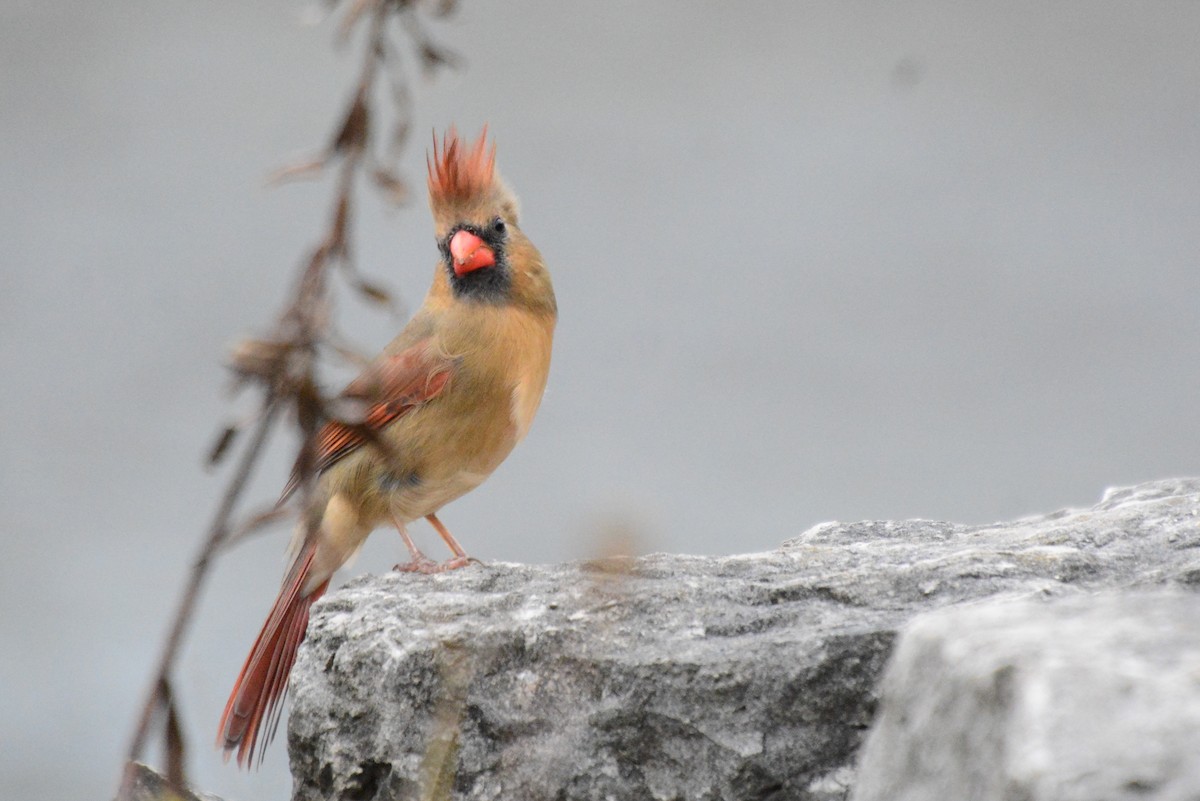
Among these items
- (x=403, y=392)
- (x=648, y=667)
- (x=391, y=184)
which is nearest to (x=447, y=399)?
(x=403, y=392)

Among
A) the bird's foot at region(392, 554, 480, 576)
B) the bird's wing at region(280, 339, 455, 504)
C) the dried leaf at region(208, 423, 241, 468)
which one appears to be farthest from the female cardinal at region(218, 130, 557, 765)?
the dried leaf at region(208, 423, 241, 468)

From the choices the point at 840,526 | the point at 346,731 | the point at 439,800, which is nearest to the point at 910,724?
the point at 439,800

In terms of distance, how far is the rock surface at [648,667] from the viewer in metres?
1.47

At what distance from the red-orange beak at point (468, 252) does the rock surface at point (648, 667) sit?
976 millimetres

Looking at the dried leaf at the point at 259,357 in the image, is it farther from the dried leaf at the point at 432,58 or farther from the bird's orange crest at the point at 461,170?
the bird's orange crest at the point at 461,170

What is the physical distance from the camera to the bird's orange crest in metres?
2.70

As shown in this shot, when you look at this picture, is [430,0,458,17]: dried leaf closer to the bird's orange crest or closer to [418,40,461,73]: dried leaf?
[418,40,461,73]: dried leaf

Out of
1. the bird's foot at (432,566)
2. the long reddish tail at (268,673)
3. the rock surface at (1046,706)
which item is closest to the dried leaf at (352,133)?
the rock surface at (1046,706)

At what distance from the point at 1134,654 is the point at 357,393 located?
1.78 ft

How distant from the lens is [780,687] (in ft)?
4.81

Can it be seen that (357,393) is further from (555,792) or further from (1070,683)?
(555,792)

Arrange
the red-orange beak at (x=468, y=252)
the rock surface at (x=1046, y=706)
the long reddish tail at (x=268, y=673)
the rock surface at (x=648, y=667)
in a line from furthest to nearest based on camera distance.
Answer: the red-orange beak at (x=468, y=252), the long reddish tail at (x=268, y=673), the rock surface at (x=648, y=667), the rock surface at (x=1046, y=706)

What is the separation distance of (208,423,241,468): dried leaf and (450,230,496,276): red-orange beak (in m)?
2.20

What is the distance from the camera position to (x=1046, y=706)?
0.81 meters
